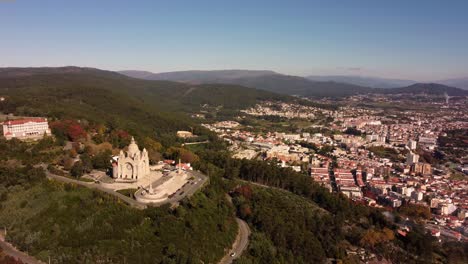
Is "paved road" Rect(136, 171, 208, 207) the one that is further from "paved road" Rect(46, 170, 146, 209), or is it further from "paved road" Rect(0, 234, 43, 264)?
"paved road" Rect(0, 234, 43, 264)

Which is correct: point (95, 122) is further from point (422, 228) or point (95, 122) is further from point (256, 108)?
point (256, 108)

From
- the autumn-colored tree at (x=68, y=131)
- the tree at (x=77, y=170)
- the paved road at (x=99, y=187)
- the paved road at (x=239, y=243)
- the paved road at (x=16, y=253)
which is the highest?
the autumn-colored tree at (x=68, y=131)

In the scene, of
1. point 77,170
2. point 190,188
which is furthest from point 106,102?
point 190,188

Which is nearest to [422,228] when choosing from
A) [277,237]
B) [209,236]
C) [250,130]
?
[277,237]

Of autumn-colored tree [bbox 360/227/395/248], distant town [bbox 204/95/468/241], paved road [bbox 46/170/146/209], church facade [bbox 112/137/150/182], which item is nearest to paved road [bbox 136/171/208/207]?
paved road [bbox 46/170/146/209]

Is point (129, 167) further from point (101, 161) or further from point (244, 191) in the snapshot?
point (244, 191)

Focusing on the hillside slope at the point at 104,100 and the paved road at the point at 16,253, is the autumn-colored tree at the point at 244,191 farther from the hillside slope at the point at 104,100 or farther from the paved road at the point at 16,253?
the hillside slope at the point at 104,100

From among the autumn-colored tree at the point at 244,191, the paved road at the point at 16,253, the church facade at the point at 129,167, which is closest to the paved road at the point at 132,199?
the church facade at the point at 129,167

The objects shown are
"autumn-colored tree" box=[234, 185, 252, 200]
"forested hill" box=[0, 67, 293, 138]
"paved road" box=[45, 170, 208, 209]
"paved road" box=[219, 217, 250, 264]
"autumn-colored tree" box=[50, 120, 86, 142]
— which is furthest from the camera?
"forested hill" box=[0, 67, 293, 138]
